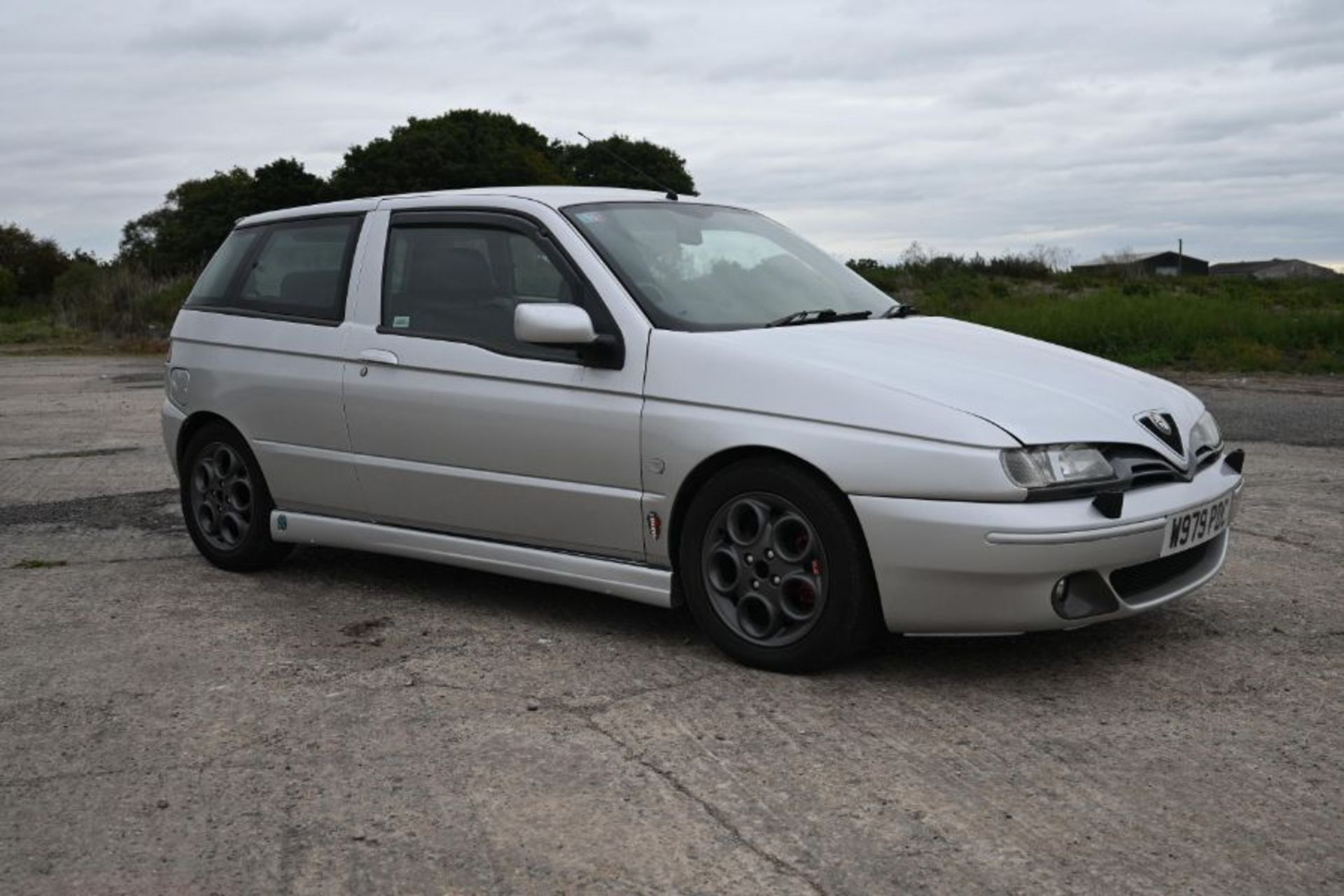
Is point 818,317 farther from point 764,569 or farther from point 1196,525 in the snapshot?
point 1196,525

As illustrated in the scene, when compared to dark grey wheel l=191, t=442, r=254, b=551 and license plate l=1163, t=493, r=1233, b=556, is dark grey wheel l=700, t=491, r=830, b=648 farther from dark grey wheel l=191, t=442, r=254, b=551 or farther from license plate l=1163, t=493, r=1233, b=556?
dark grey wheel l=191, t=442, r=254, b=551

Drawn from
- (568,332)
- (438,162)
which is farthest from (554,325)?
(438,162)

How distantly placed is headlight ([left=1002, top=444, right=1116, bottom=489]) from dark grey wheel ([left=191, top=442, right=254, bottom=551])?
11.5ft

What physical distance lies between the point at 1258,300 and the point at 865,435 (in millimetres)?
24523

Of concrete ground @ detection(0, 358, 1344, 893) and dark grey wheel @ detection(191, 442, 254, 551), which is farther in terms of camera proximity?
dark grey wheel @ detection(191, 442, 254, 551)

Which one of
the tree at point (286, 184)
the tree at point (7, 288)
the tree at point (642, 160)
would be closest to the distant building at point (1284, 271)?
the tree at point (642, 160)

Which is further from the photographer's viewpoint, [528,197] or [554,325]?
[528,197]

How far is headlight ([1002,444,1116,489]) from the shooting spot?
14.9 feet

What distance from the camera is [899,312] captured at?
6.11 meters

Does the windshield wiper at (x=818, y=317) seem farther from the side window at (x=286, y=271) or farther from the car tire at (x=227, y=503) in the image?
the car tire at (x=227, y=503)

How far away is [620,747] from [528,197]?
2.44 m

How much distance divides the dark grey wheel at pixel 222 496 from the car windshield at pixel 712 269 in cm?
206

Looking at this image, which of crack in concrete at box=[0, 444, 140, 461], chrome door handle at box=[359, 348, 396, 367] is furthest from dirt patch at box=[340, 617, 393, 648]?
crack in concrete at box=[0, 444, 140, 461]

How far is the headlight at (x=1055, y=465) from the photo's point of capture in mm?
4555
